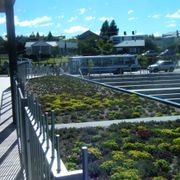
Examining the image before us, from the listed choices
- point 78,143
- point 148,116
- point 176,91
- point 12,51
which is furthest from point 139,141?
point 176,91

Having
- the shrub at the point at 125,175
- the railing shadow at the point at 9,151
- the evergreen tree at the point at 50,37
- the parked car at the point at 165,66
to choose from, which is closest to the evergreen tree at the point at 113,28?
the evergreen tree at the point at 50,37

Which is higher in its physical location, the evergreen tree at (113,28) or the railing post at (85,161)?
the evergreen tree at (113,28)

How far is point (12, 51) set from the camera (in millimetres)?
10875

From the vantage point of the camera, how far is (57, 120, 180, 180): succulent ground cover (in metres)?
5.84

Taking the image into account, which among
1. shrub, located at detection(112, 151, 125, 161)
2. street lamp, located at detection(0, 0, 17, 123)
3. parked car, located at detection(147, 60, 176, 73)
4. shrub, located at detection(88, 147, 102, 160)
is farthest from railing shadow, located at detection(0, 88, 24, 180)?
parked car, located at detection(147, 60, 176, 73)

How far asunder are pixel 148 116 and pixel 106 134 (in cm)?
320

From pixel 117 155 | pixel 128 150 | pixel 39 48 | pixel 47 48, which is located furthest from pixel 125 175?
pixel 47 48

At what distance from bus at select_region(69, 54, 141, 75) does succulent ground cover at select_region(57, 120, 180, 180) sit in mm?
38120

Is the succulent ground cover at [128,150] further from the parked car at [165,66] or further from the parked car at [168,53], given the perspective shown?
the parked car at [168,53]

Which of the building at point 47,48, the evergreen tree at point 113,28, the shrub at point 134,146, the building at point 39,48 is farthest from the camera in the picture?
the evergreen tree at point 113,28

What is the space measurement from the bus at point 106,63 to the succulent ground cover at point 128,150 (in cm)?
3812

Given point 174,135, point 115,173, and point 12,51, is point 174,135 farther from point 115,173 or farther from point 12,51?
point 12,51

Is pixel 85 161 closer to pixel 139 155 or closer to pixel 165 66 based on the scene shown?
pixel 139 155

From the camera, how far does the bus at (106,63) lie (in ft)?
158
